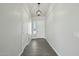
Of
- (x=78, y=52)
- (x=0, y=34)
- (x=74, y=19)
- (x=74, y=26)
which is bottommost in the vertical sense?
(x=78, y=52)

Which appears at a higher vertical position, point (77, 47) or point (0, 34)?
point (0, 34)

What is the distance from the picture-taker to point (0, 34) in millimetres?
1669

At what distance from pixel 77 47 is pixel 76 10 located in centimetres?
53

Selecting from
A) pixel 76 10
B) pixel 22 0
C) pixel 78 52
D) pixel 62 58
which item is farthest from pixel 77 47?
pixel 22 0

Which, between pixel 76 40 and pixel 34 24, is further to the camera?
pixel 34 24

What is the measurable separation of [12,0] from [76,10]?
95 cm

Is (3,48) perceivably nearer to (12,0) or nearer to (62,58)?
(12,0)

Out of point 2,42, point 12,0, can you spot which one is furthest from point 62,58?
point 2,42

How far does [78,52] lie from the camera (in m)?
1.56

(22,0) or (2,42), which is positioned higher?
(22,0)

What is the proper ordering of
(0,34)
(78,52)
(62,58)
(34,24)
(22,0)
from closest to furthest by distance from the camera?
(62,58), (22,0), (78,52), (0,34), (34,24)

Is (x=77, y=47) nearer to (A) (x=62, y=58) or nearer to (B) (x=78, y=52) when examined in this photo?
(B) (x=78, y=52)

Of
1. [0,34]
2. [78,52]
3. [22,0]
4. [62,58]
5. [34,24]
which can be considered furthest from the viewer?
[34,24]

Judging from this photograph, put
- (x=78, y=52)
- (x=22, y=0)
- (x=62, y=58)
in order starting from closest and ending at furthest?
(x=62, y=58) < (x=22, y=0) < (x=78, y=52)
